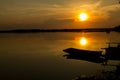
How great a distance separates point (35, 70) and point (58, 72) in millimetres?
2753

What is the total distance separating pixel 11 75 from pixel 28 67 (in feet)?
16.4

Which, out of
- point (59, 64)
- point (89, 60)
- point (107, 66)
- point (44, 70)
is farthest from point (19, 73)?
point (89, 60)

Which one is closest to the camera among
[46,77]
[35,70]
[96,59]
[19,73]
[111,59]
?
[46,77]

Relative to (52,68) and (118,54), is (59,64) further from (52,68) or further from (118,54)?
(118,54)

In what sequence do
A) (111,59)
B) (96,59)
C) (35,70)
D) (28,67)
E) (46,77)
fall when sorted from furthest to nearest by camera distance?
(96,59)
(111,59)
(28,67)
(35,70)
(46,77)

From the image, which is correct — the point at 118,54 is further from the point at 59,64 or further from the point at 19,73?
the point at 19,73

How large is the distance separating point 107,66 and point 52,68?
5.90 metres

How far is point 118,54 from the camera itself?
38.0m

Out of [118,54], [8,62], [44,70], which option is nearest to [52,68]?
[44,70]

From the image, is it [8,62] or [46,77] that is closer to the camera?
[46,77]

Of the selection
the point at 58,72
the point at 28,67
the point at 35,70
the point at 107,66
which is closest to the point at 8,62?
the point at 28,67

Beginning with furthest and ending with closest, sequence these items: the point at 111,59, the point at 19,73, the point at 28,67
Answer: the point at 111,59
the point at 28,67
the point at 19,73

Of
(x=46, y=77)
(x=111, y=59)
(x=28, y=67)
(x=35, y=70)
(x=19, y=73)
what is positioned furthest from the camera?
(x=111, y=59)

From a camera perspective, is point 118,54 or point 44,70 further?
point 118,54
